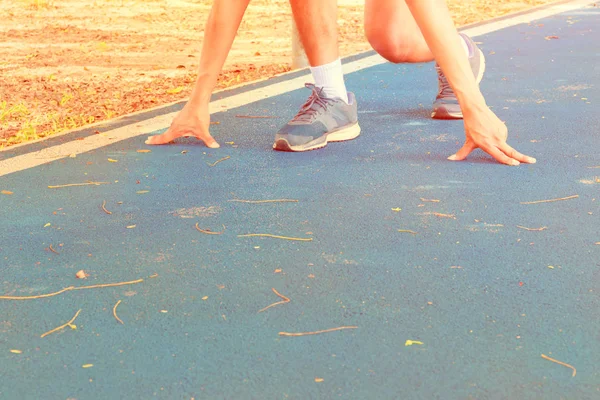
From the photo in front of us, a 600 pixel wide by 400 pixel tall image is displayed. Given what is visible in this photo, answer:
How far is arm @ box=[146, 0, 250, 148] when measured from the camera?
4078 millimetres

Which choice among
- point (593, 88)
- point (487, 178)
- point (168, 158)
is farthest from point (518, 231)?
point (593, 88)

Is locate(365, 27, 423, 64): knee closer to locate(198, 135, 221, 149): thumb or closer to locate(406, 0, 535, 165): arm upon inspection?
locate(406, 0, 535, 165): arm

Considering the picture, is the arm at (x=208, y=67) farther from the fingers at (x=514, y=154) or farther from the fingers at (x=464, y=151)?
the fingers at (x=514, y=154)

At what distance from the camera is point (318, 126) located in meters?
4.15

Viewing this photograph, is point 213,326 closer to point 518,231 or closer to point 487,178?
point 518,231

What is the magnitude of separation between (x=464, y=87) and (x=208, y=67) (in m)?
1.10

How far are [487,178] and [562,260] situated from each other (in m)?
0.88

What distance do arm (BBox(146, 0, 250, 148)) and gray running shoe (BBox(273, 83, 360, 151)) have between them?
33 centimetres

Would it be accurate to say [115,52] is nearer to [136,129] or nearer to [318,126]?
[136,129]

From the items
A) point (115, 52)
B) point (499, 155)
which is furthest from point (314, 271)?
point (115, 52)

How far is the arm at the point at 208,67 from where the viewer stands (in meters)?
4.08

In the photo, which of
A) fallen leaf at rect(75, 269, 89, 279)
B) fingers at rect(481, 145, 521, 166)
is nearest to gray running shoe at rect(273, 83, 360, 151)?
fingers at rect(481, 145, 521, 166)

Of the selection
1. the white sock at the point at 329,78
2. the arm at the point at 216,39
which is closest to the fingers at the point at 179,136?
the arm at the point at 216,39

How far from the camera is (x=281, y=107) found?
5.07 metres
